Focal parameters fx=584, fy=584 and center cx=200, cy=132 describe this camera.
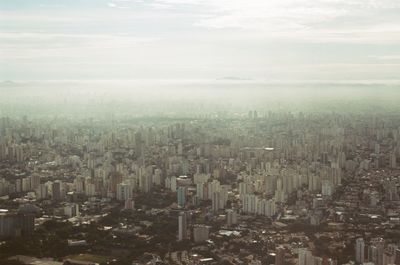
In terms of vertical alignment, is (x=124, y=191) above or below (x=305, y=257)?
above

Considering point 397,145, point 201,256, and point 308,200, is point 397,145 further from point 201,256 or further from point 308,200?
point 201,256

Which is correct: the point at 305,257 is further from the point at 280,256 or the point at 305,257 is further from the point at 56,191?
the point at 56,191

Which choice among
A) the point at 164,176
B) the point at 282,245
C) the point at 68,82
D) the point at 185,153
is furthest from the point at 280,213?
the point at 68,82

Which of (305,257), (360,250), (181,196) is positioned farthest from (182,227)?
(360,250)

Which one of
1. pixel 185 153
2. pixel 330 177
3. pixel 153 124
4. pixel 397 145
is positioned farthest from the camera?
pixel 153 124

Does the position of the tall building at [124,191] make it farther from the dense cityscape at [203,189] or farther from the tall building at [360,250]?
the tall building at [360,250]

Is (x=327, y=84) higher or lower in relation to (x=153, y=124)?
higher
